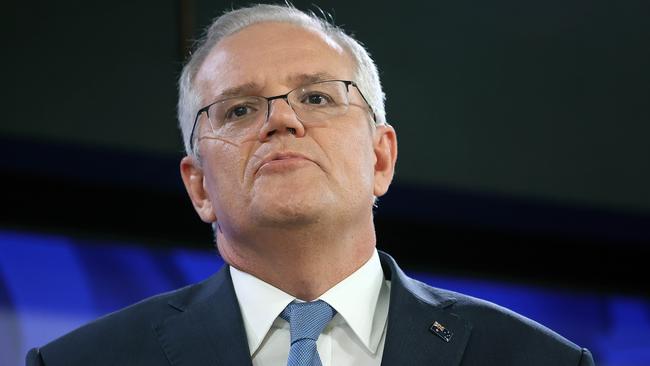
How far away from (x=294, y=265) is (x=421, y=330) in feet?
0.87

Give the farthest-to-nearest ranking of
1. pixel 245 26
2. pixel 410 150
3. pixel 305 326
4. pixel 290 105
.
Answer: pixel 410 150 → pixel 245 26 → pixel 290 105 → pixel 305 326

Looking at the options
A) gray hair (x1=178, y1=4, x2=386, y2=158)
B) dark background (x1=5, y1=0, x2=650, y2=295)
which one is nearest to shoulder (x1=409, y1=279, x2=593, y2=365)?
gray hair (x1=178, y1=4, x2=386, y2=158)

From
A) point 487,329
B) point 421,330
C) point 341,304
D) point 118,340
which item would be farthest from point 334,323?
point 118,340

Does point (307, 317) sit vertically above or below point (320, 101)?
below

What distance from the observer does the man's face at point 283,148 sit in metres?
1.91

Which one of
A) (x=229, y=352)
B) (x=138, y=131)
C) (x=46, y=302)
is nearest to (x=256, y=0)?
(x=138, y=131)

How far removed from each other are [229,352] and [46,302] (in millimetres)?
1660

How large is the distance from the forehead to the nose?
0.07 meters

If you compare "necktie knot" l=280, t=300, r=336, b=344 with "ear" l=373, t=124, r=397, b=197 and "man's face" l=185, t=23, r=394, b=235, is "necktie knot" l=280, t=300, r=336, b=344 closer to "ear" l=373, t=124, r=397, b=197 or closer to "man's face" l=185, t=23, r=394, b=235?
"man's face" l=185, t=23, r=394, b=235

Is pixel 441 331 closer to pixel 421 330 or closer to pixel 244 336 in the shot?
pixel 421 330

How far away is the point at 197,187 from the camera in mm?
2195

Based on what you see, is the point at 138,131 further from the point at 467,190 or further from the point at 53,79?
the point at 467,190

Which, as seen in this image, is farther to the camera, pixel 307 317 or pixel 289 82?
pixel 289 82

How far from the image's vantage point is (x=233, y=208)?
198 cm
